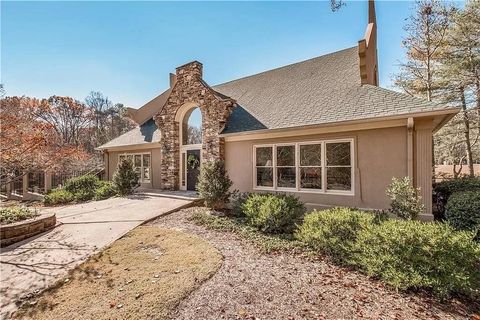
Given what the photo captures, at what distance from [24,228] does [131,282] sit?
15.3ft

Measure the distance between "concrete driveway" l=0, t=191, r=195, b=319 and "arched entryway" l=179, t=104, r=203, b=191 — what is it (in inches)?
99.1

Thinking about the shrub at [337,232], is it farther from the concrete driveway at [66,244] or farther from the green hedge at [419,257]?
the concrete driveway at [66,244]

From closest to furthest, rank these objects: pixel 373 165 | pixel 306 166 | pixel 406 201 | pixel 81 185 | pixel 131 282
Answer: pixel 131 282 < pixel 406 201 < pixel 373 165 < pixel 306 166 < pixel 81 185

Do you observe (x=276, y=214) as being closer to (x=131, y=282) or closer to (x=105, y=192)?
(x=131, y=282)

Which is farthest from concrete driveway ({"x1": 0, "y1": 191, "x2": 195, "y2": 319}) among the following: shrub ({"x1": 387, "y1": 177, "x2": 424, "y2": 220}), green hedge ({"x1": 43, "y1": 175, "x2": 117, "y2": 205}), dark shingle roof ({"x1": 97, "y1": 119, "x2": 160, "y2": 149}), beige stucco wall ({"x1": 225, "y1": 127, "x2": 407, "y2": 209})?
shrub ({"x1": 387, "y1": 177, "x2": 424, "y2": 220})

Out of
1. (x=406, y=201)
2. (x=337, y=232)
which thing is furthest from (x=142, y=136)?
(x=406, y=201)

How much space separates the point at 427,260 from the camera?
3.95 meters

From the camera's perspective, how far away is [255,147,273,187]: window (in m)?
9.63

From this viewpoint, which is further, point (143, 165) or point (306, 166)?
point (143, 165)

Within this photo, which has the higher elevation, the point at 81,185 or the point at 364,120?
the point at 364,120

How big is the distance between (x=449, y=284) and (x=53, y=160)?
59.6 feet

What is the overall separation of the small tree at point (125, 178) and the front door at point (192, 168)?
2.87m

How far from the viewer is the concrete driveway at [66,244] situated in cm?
427

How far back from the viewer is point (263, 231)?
6824mm
